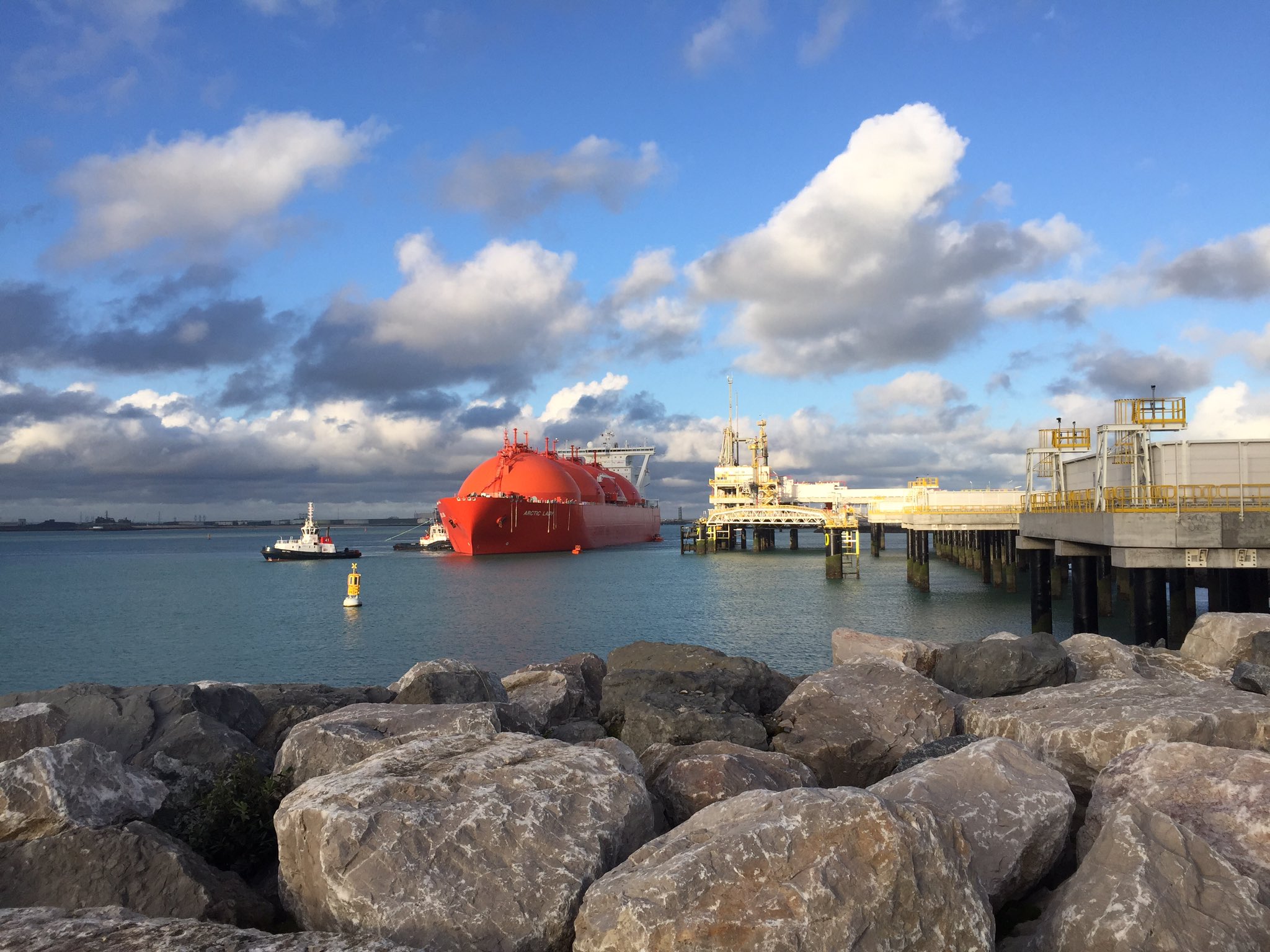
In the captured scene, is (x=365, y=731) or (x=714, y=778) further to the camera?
(x=365, y=731)

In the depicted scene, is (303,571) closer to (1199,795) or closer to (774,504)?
(774,504)

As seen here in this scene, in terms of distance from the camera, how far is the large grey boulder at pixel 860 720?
8.06m

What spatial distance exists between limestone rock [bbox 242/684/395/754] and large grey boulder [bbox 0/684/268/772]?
25 cm

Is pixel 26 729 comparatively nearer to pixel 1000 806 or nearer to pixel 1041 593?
pixel 1000 806

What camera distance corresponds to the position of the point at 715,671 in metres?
10.2

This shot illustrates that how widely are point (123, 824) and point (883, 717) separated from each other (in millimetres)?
6472

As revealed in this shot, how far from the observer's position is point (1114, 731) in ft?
23.8

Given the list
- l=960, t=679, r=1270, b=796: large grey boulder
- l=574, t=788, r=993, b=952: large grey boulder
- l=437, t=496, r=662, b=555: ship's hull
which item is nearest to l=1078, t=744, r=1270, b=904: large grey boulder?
l=960, t=679, r=1270, b=796: large grey boulder

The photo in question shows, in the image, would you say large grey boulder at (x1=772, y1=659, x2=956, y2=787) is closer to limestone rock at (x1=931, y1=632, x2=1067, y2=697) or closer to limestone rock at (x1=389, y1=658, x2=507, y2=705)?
limestone rock at (x1=931, y1=632, x2=1067, y2=697)

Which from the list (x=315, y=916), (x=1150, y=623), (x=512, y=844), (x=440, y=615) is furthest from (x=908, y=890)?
(x=440, y=615)

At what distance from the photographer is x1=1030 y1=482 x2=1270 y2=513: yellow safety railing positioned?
18641mm

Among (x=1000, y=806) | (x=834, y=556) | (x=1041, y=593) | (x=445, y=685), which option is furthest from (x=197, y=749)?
(x=834, y=556)

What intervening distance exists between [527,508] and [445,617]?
32.8 meters

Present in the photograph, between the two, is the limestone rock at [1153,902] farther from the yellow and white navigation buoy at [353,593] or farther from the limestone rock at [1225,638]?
the yellow and white navigation buoy at [353,593]
